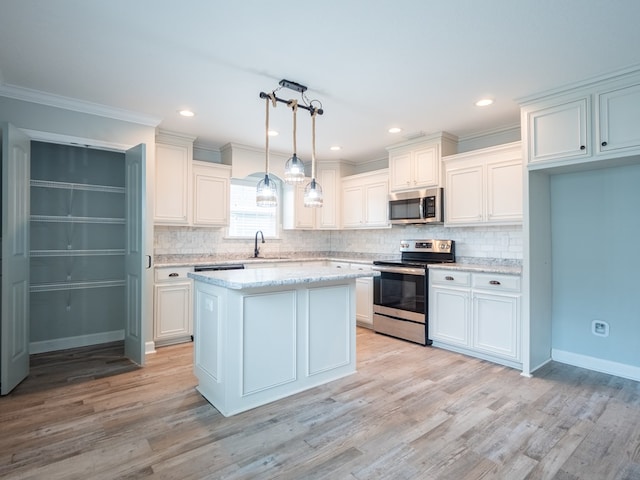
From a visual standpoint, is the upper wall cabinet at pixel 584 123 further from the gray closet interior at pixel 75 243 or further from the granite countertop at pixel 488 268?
the gray closet interior at pixel 75 243

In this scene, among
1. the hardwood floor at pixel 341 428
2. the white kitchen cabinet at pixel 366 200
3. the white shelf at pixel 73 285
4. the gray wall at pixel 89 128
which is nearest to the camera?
the hardwood floor at pixel 341 428

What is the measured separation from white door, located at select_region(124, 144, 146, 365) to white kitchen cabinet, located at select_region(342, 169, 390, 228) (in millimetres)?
3032

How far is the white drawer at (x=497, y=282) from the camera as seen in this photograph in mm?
3316

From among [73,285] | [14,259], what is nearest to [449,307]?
[14,259]

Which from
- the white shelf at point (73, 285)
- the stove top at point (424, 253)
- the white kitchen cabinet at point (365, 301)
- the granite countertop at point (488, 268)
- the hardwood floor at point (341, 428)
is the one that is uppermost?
the stove top at point (424, 253)

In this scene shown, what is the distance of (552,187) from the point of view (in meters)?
3.53

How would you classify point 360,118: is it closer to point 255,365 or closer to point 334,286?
point 334,286

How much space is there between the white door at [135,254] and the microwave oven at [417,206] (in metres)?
3.07

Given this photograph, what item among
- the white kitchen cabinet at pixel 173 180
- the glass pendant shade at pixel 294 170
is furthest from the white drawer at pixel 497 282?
the white kitchen cabinet at pixel 173 180

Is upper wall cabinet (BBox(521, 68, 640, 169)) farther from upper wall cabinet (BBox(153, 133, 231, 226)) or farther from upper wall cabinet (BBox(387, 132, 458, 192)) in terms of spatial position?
upper wall cabinet (BBox(153, 133, 231, 226))

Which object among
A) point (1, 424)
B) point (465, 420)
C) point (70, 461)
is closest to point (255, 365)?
point (70, 461)

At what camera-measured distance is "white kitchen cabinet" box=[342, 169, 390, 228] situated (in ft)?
16.6

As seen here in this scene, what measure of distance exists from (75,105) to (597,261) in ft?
17.0

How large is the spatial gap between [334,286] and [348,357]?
2.27ft
